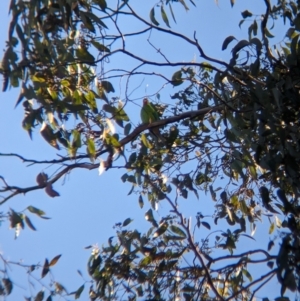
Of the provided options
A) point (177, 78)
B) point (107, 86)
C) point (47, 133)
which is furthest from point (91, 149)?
point (177, 78)

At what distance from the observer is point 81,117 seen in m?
3.79

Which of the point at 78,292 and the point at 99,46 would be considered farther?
the point at 99,46

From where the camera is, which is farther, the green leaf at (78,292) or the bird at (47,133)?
the green leaf at (78,292)

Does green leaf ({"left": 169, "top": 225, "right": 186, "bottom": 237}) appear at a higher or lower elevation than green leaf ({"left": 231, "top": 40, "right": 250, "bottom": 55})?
lower

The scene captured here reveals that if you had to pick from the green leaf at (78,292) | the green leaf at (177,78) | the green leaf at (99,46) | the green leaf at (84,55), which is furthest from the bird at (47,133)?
the green leaf at (177,78)

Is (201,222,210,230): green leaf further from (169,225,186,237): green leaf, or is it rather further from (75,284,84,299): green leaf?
(75,284,84,299): green leaf

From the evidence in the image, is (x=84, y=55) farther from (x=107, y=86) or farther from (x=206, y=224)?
(x=206, y=224)

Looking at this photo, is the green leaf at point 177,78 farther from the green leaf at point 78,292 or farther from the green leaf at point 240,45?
the green leaf at point 78,292

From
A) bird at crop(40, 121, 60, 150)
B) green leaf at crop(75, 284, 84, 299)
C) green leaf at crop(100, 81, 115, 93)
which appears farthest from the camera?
green leaf at crop(100, 81, 115, 93)

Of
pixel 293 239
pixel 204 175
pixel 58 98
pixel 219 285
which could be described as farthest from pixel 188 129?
pixel 293 239

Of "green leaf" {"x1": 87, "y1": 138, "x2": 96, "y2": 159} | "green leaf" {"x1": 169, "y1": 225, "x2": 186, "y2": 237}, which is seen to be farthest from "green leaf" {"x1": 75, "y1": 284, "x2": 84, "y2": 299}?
"green leaf" {"x1": 87, "y1": 138, "x2": 96, "y2": 159}

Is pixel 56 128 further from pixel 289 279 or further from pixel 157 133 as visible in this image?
pixel 289 279

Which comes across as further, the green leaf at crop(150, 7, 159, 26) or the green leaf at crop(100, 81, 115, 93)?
the green leaf at crop(150, 7, 159, 26)

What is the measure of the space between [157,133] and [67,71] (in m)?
0.77
